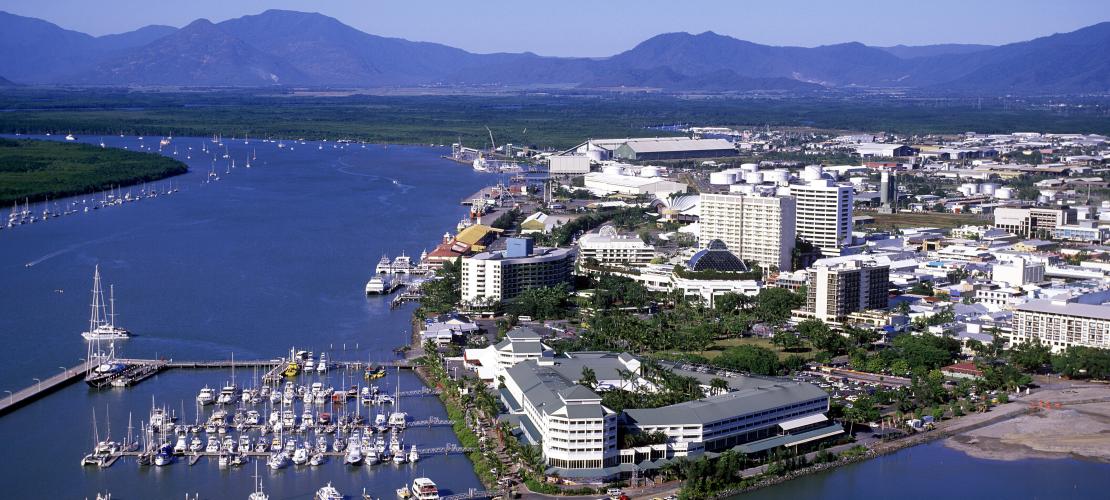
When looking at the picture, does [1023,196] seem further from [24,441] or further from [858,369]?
[24,441]

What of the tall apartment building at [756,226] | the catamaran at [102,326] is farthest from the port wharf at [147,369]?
the tall apartment building at [756,226]

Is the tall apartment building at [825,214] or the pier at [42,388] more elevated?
the tall apartment building at [825,214]

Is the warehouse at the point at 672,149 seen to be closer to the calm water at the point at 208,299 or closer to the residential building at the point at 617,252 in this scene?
the calm water at the point at 208,299

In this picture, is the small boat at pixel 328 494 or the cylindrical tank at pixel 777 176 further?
the cylindrical tank at pixel 777 176

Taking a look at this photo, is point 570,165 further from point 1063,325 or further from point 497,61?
point 497,61

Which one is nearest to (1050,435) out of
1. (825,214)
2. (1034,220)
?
(825,214)
